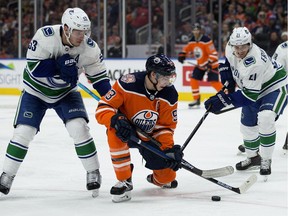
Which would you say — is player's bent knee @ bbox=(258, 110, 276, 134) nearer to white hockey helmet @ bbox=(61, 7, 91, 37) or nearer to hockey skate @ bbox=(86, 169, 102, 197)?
hockey skate @ bbox=(86, 169, 102, 197)

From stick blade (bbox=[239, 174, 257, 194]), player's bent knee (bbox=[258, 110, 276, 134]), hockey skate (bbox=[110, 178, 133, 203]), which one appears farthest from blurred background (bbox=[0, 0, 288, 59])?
hockey skate (bbox=[110, 178, 133, 203])

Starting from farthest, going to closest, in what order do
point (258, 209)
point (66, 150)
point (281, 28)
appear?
point (281, 28) → point (66, 150) → point (258, 209)

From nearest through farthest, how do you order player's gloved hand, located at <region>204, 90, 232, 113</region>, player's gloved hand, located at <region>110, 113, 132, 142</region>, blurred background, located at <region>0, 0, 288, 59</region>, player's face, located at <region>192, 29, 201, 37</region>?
1. player's gloved hand, located at <region>110, 113, 132, 142</region>
2. player's gloved hand, located at <region>204, 90, 232, 113</region>
3. player's face, located at <region>192, 29, 201, 37</region>
4. blurred background, located at <region>0, 0, 288, 59</region>

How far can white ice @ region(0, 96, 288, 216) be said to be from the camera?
362 centimetres

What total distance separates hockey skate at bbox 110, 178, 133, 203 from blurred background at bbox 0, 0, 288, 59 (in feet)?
23.1

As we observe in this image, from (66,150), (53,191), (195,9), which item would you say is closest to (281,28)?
(195,9)

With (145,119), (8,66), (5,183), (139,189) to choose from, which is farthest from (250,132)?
(8,66)

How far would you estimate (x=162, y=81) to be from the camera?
3729 mm

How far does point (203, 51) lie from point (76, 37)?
626cm

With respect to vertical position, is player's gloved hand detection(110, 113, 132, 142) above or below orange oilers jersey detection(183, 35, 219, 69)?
above

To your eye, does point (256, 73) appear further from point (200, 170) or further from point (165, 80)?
point (165, 80)

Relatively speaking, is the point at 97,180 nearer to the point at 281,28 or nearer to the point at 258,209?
the point at 258,209

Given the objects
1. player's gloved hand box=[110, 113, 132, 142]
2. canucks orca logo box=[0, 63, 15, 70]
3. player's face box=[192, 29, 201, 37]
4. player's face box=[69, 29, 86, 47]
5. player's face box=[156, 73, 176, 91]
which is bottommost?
canucks orca logo box=[0, 63, 15, 70]

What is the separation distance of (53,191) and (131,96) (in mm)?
763
